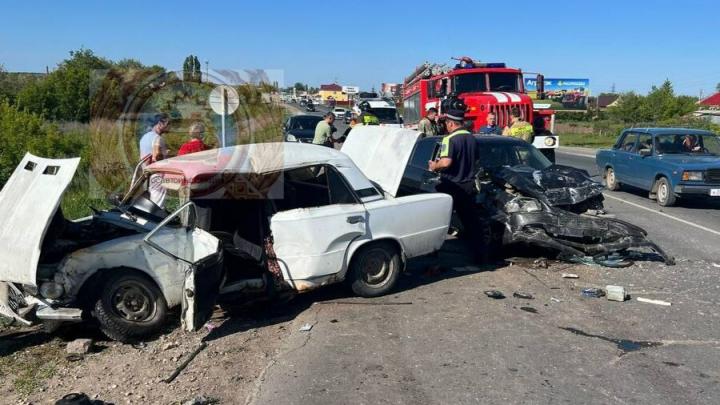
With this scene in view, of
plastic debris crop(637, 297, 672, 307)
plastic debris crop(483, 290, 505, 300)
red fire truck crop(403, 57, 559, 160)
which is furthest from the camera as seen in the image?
red fire truck crop(403, 57, 559, 160)

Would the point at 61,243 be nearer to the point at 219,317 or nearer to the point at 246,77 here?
the point at 219,317

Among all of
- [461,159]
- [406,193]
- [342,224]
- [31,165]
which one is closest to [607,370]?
[342,224]

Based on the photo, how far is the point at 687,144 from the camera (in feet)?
45.3

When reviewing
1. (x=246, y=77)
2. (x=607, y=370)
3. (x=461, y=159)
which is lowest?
(x=607, y=370)

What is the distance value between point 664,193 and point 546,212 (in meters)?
6.65

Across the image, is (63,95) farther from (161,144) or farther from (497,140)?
(497,140)

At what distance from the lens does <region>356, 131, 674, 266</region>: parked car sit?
771cm

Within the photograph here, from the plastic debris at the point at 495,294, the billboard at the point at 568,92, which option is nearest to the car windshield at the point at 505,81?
→ the plastic debris at the point at 495,294

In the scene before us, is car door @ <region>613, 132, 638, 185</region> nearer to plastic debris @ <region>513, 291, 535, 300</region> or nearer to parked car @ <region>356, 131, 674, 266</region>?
parked car @ <region>356, 131, 674, 266</region>

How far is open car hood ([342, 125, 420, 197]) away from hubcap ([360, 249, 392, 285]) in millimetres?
663

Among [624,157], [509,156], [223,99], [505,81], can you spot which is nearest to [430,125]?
[624,157]

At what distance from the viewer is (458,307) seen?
645cm

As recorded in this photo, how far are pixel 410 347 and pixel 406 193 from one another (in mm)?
2437

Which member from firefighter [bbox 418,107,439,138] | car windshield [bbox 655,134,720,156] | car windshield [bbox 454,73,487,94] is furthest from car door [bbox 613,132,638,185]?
car windshield [bbox 454,73,487,94]
